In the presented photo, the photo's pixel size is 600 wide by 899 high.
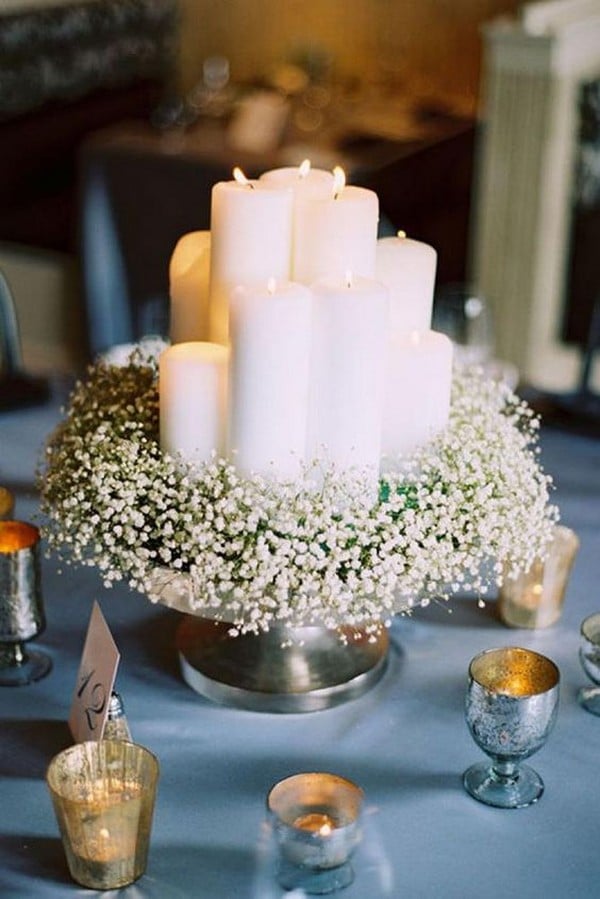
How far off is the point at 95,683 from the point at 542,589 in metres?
0.54

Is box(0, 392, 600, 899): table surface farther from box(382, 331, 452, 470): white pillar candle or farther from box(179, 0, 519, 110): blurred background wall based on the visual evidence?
box(179, 0, 519, 110): blurred background wall

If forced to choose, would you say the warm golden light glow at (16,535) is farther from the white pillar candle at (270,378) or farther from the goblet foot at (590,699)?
the goblet foot at (590,699)

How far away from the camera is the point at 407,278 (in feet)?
4.58

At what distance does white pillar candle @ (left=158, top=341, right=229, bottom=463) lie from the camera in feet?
4.22

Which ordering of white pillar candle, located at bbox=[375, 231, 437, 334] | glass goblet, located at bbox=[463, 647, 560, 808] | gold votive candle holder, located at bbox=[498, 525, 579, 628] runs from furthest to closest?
gold votive candle holder, located at bbox=[498, 525, 579, 628]
white pillar candle, located at bbox=[375, 231, 437, 334]
glass goblet, located at bbox=[463, 647, 560, 808]

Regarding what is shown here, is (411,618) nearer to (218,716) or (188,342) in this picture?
(218,716)

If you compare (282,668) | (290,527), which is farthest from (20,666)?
(290,527)

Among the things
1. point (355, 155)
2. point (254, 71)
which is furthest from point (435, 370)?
point (254, 71)

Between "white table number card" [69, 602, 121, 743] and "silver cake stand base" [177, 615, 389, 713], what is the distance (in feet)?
0.48

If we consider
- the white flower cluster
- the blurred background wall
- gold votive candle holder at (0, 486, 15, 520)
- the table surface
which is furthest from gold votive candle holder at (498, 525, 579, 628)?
the blurred background wall

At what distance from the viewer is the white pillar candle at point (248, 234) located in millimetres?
1293

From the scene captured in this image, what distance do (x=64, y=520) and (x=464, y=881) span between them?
51 centimetres

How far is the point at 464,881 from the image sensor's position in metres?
1.13

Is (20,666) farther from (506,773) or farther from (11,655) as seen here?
(506,773)
